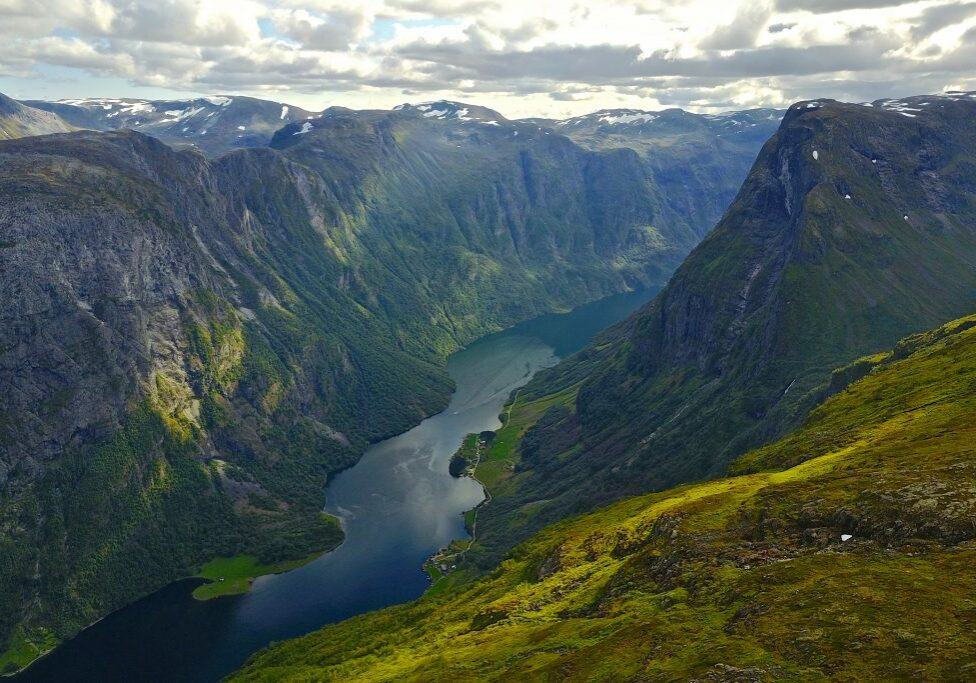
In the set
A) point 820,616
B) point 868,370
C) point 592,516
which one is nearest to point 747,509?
point 820,616

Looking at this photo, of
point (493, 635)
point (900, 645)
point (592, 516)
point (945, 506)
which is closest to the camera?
point (900, 645)

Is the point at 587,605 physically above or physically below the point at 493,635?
above

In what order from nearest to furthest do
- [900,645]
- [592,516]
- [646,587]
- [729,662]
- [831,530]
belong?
1. [900,645]
2. [729,662]
3. [831,530]
4. [646,587]
5. [592,516]

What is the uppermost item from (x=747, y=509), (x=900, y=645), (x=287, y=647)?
(x=900, y=645)

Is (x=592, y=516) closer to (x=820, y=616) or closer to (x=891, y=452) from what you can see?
(x=891, y=452)

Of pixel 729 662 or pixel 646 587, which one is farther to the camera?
pixel 646 587

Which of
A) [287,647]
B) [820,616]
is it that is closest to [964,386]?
[820,616]

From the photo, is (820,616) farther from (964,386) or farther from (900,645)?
(964,386)
